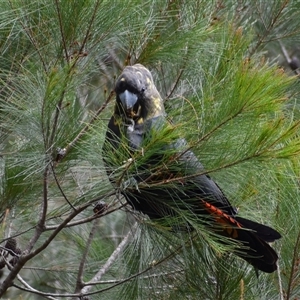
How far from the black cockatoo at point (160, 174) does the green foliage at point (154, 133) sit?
0.5 inches

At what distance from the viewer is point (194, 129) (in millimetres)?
1483

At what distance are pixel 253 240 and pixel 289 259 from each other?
0.22 meters

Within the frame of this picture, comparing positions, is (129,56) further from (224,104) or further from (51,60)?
(224,104)

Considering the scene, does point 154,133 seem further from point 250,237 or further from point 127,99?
point 250,237

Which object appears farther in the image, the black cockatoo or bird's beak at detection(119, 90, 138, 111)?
bird's beak at detection(119, 90, 138, 111)

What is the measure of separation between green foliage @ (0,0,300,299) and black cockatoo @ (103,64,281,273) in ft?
0.04

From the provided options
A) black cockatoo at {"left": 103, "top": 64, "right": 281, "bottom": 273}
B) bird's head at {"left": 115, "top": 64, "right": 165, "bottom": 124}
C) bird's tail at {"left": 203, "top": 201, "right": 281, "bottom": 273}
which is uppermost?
bird's head at {"left": 115, "top": 64, "right": 165, "bottom": 124}

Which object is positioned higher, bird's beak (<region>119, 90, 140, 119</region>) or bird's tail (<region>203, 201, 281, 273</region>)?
bird's beak (<region>119, 90, 140, 119</region>)

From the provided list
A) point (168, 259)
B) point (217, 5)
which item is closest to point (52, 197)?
point (168, 259)

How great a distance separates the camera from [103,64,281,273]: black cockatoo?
1.49m

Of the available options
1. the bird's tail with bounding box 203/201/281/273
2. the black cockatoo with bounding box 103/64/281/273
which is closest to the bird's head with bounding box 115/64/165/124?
the black cockatoo with bounding box 103/64/281/273

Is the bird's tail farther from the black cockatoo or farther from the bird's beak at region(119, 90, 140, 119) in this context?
the bird's beak at region(119, 90, 140, 119)

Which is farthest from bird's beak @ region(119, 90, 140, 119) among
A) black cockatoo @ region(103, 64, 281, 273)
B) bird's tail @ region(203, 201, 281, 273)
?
bird's tail @ region(203, 201, 281, 273)

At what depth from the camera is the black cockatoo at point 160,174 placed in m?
1.49
